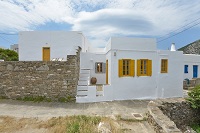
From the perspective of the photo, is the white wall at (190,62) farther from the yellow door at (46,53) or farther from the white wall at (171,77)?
the yellow door at (46,53)

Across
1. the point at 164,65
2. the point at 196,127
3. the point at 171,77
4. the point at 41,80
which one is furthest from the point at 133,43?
the point at 41,80

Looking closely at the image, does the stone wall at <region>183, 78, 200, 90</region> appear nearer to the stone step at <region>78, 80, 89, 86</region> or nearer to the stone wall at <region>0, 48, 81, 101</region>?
the stone step at <region>78, 80, 89, 86</region>

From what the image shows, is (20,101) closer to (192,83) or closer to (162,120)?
(162,120)

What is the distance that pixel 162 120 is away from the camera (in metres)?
5.06

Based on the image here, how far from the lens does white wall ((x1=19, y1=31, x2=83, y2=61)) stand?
1404 centimetres

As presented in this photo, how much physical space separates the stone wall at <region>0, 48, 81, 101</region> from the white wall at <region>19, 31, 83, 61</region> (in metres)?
5.05

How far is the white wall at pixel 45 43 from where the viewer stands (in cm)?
1404

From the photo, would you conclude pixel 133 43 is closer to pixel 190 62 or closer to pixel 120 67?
pixel 120 67

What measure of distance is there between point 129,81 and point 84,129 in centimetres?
592

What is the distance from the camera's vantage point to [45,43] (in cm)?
1406

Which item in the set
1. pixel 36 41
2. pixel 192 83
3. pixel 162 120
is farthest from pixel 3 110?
pixel 192 83

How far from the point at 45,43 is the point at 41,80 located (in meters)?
6.12

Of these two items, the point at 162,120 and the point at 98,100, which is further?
the point at 98,100

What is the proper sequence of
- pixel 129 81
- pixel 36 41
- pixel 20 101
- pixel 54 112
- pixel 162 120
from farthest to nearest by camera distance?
1. pixel 36 41
2. pixel 129 81
3. pixel 20 101
4. pixel 54 112
5. pixel 162 120
